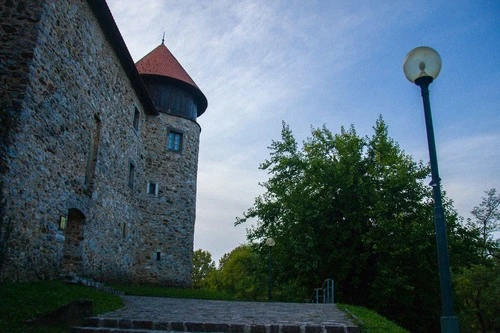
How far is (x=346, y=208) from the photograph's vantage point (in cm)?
1669

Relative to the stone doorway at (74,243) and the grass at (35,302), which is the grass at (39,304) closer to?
the grass at (35,302)

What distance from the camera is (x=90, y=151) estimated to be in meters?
13.6

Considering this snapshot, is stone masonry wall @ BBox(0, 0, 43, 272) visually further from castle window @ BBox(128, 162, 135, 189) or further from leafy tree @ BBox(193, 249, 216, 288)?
leafy tree @ BBox(193, 249, 216, 288)

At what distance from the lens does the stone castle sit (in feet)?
29.5

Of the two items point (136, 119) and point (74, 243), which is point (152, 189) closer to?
point (136, 119)

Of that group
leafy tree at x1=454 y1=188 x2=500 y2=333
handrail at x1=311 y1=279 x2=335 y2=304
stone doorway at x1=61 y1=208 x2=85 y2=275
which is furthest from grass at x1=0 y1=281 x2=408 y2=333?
leafy tree at x1=454 y1=188 x2=500 y2=333

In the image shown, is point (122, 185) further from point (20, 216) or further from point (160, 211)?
point (20, 216)

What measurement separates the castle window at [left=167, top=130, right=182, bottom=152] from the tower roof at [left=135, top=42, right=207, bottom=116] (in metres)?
2.65

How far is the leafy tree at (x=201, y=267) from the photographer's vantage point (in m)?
59.1

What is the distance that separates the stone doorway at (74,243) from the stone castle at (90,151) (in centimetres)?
3

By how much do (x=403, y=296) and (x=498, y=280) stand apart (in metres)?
16.6

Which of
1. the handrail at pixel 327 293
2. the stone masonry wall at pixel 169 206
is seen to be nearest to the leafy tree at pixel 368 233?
the handrail at pixel 327 293

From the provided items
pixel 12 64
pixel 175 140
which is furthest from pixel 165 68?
pixel 12 64

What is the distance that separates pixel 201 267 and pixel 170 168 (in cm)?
4311
